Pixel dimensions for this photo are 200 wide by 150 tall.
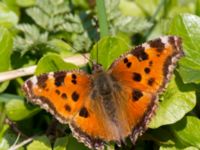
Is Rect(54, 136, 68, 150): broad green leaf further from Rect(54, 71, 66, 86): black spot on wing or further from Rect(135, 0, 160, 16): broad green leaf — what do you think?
Rect(135, 0, 160, 16): broad green leaf

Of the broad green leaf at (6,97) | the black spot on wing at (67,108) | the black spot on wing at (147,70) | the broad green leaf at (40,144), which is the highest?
the black spot on wing at (147,70)

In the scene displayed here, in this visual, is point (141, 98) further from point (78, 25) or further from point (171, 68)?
point (78, 25)

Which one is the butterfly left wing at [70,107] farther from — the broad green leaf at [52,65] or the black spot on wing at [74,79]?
the broad green leaf at [52,65]

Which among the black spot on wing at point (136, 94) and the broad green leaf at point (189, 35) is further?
the broad green leaf at point (189, 35)

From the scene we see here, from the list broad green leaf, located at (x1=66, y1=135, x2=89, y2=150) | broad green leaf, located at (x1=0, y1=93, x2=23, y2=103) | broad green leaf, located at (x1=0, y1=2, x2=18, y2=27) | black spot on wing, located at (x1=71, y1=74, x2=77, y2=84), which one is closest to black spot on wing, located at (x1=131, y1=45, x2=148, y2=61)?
black spot on wing, located at (x1=71, y1=74, x2=77, y2=84)

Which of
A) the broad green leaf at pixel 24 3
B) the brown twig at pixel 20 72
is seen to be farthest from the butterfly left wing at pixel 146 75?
the broad green leaf at pixel 24 3

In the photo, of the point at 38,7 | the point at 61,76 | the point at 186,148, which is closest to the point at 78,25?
the point at 38,7
